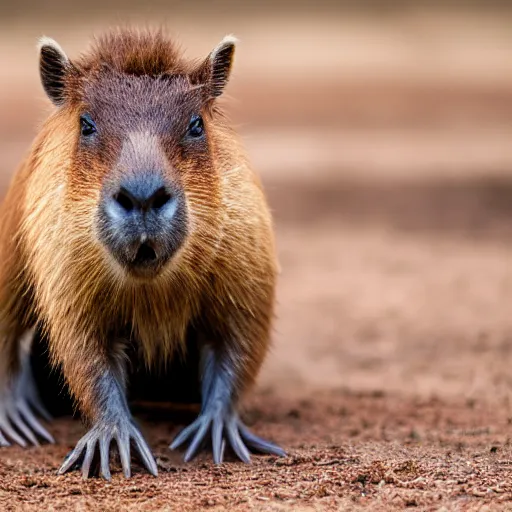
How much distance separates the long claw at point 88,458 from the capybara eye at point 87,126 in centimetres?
150

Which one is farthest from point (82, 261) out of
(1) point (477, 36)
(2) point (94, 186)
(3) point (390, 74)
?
(1) point (477, 36)

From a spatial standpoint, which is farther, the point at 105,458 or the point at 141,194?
the point at 105,458

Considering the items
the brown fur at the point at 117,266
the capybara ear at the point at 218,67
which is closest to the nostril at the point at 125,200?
the brown fur at the point at 117,266

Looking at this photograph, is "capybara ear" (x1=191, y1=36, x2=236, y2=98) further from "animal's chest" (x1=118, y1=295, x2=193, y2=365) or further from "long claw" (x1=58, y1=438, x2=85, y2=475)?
"long claw" (x1=58, y1=438, x2=85, y2=475)

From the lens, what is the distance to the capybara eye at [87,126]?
5023 millimetres

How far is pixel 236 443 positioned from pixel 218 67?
1984 mm

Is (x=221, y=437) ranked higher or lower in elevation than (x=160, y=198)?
lower

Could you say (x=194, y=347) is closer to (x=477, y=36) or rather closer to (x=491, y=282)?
(x=491, y=282)

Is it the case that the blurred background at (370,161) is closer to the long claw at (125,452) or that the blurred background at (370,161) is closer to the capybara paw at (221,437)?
the capybara paw at (221,437)

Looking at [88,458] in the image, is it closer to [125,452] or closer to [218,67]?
[125,452]

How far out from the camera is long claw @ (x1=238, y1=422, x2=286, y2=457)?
5359 millimetres

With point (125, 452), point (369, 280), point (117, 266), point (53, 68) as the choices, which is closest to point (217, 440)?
point (125, 452)

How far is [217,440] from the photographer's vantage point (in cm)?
536

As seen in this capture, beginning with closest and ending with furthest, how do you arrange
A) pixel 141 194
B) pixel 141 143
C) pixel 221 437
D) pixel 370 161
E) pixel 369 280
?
pixel 141 194 < pixel 141 143 < pixel 221 437 < pixel 369 280 < pixel 370 161
